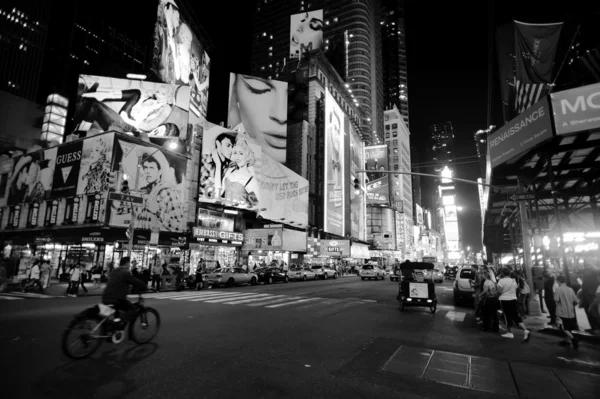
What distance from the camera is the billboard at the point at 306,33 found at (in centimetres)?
8500

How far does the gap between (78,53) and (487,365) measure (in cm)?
8894

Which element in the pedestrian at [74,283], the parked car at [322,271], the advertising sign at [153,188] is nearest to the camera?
the pedestrian at [74,283]

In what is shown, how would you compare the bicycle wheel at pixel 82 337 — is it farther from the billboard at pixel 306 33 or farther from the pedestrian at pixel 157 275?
the billboard at pixel 306 33

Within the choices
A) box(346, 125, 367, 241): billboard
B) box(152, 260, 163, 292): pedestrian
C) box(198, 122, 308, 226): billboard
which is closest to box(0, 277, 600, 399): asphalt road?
box(152, 260, 163, 292): pedestrian

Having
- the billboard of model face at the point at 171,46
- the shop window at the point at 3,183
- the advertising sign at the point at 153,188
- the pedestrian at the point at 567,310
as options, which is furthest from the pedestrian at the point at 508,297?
the shop window at the point at 3,183

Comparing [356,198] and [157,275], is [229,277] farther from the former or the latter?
[356,198]

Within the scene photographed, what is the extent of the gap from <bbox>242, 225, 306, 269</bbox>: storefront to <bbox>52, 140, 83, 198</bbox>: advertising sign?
2092cm

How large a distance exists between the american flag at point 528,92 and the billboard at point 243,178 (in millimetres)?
32283

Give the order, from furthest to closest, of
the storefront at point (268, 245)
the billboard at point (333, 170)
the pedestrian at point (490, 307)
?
the billboard at point (333, 170) < the storefront at point (268, 245) < the pedestrian at point (490, 307)

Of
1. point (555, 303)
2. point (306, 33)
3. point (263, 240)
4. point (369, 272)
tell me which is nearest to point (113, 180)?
point (263, 240)

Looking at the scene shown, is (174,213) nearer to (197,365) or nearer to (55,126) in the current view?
(55,126)

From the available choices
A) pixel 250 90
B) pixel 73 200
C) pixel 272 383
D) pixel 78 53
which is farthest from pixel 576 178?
pixel 78 53

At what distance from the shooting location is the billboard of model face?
132ft

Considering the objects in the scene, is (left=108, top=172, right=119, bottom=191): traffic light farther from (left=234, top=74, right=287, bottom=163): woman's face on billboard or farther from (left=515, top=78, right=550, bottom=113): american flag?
(left=234, top=74, right=287, bottom=163): woman's face on billboard
